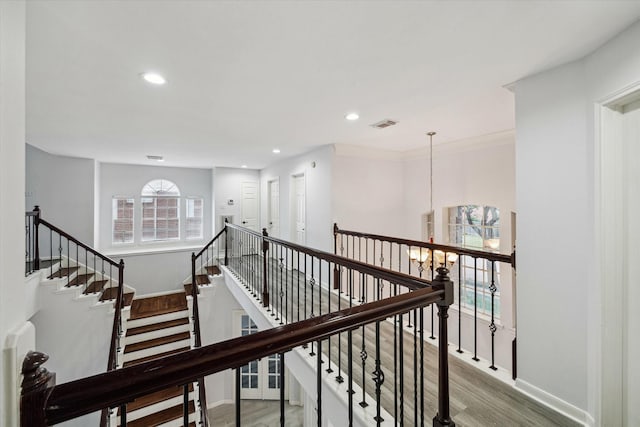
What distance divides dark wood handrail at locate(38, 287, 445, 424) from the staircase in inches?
Result: 149

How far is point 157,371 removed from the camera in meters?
0.74

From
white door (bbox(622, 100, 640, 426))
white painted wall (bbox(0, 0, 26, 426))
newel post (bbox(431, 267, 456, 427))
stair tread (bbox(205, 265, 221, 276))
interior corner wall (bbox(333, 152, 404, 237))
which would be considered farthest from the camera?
stair tread (bbox(205, 265, 221, 276))

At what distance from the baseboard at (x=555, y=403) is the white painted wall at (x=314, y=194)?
9.60 ft

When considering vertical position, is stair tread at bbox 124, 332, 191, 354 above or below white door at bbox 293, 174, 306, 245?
below

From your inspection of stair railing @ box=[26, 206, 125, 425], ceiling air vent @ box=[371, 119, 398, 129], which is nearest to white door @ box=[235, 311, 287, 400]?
stair railing @ box=[26, 206, 125, 425]

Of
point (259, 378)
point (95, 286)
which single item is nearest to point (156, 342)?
point (95, 286)

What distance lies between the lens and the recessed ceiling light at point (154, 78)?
87.3 inches

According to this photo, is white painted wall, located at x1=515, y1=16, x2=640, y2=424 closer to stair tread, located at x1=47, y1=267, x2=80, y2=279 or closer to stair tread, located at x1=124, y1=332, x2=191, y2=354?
stair tread, located at x1=124, y1=332, x2=191, y2=354

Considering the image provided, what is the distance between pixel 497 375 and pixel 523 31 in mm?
2529

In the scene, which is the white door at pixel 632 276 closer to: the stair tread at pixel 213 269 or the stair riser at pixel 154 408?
the stair riser at pixel 154 408

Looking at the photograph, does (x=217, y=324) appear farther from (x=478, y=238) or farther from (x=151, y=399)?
(x=478, y=238)

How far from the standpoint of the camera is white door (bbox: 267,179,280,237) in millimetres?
6828

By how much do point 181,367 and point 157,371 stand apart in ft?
0.19

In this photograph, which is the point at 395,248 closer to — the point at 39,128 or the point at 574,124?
the point at 574,124
